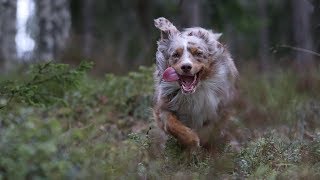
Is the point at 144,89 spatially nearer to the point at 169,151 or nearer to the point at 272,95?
the point at 272,95

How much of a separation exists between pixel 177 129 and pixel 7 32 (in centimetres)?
1104

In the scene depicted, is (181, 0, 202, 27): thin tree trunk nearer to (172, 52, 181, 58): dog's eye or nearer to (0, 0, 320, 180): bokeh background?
(0, 0, 320, 180): bokeh background

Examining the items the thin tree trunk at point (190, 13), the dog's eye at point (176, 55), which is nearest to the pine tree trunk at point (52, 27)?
the thin tree trunk at point (190, 13)

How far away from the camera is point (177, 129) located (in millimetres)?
6828

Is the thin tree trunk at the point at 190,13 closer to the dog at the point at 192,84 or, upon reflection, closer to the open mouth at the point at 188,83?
the dog at the point at 192,84

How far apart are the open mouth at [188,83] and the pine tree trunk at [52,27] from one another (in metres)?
9.40

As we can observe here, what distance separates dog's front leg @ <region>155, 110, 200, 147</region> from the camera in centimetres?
671

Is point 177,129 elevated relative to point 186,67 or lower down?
lower down

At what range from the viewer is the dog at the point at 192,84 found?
7.04 meters

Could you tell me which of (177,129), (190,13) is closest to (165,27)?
(177,129)

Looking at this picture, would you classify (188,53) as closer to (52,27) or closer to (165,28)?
(165,28)

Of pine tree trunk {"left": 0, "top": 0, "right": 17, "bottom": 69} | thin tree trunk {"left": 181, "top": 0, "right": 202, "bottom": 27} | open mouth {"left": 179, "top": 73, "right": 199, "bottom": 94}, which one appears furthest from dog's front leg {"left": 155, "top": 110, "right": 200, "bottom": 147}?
pine tree trunk {"left": 0, "top": 0, "right": 17, "bottom": 69}

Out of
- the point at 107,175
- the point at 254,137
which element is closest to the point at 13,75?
the point at 254,137

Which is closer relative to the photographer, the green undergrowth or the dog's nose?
the green undergrowth
